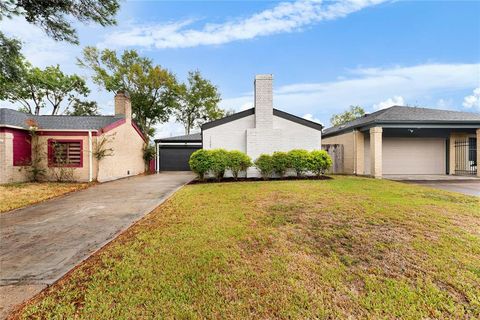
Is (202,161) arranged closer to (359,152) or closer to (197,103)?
(359,152)

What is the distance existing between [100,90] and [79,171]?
15770mm

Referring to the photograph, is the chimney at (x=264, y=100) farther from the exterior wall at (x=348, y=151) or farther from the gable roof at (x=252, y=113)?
the exterior wall at (x=348, y=151)

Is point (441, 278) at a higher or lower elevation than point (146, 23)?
lower

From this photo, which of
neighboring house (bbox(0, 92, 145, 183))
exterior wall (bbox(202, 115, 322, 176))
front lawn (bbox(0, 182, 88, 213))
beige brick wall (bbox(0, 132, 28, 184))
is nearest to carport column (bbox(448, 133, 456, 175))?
exterior wall (bbox(202, 115, 322, 176))

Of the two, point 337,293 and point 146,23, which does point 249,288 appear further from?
point 146,23

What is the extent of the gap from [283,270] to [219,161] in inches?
328

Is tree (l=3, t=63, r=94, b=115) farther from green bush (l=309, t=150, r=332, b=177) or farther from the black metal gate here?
the black metal gate

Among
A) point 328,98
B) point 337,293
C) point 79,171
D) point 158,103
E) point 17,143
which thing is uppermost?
point 158,103

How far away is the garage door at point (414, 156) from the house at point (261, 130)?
21.5 feet

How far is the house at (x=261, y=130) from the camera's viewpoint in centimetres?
1180

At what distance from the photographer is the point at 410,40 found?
12.0m

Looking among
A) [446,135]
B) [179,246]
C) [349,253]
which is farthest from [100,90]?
[446,135]

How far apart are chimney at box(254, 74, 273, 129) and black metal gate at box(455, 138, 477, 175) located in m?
13.3

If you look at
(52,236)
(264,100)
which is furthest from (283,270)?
(264,100)
